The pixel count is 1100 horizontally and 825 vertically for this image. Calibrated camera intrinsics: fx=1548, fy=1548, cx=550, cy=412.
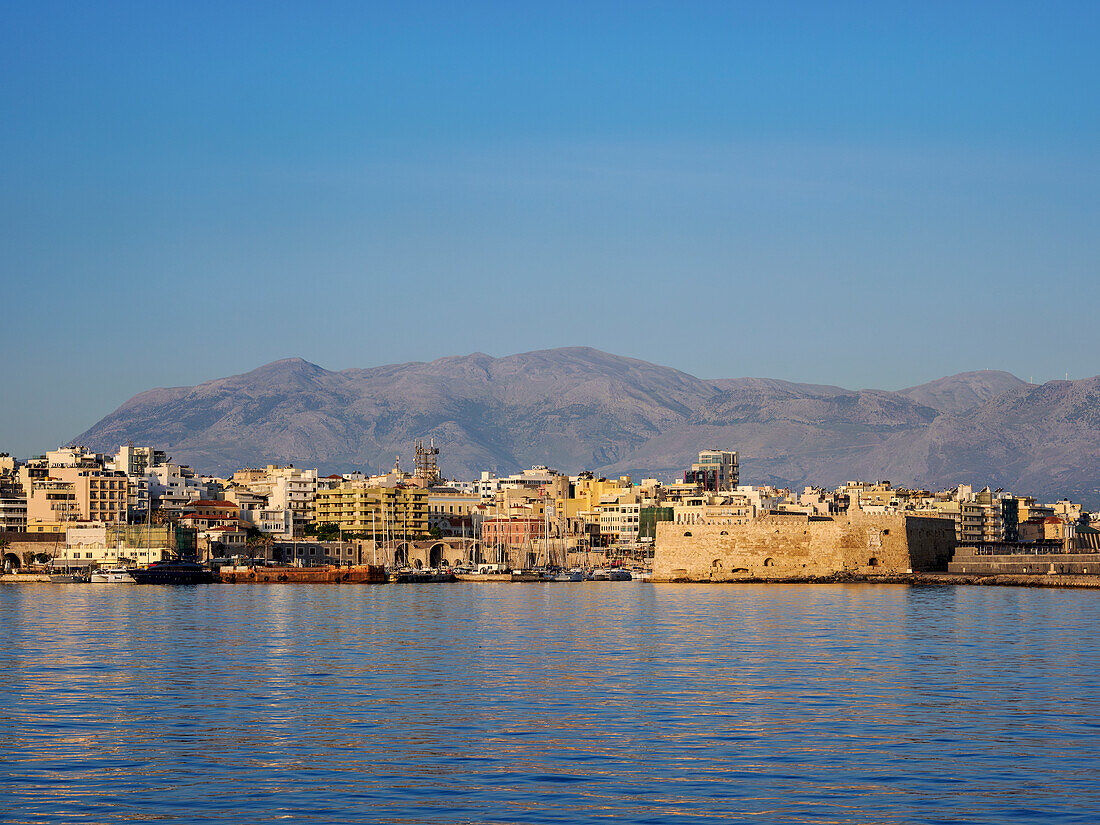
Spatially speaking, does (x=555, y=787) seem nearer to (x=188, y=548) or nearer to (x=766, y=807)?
(x=766, y=807)

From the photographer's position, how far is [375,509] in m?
143

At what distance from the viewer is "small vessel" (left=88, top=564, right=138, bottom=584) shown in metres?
106

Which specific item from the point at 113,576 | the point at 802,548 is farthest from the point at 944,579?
the point at 113,576

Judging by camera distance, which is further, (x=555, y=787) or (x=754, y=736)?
(x=754, y=736)

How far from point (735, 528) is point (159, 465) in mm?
99866

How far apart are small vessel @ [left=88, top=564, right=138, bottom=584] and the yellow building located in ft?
114

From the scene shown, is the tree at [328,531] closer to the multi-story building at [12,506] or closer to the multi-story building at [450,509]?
the multi-story building at [450,509]

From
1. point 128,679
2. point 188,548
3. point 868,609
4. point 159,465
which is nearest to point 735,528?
point 868,609

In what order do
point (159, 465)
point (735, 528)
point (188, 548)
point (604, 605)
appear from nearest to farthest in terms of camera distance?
point (604, 605) → point (735, 528) → point (188, 548) → point (159, 465)

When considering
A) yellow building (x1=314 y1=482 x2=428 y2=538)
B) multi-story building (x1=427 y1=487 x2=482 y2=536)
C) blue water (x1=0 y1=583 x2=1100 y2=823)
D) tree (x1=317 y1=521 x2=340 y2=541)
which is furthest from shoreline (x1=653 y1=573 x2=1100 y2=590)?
multi-story building (x1=427 y1=487 x2=482 y2=536)

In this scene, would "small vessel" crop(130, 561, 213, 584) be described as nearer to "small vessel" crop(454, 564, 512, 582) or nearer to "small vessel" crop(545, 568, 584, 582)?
"small vessel" crop(454, 564, 512, 582)

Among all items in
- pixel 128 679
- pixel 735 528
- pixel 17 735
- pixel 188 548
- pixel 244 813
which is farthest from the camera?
pixel 188 548

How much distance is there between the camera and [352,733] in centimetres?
2339

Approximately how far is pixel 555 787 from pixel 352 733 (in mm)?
5379
